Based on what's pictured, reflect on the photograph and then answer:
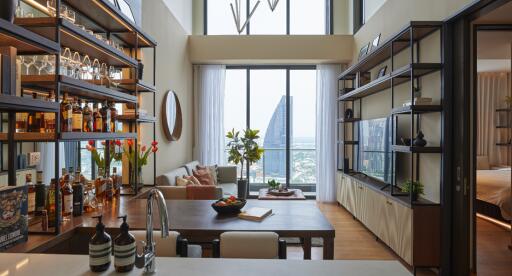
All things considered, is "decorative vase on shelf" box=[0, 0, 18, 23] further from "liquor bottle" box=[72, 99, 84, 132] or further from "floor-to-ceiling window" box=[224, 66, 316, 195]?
"floor-to-ceiling window" box=[224, 66, 316, 195]

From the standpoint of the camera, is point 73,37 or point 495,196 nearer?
point 73,37

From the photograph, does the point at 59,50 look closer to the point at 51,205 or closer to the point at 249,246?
the point at 51,205

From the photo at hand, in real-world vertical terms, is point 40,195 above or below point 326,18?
below

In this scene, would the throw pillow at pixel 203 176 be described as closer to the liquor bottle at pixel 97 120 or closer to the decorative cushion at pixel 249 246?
the liquor bottle at pixel 97 120

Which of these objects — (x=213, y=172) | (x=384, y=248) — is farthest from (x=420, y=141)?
(x=213, y=172)

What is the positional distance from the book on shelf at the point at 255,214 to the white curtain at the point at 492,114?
655 centimetres

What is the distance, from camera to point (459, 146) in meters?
2.81

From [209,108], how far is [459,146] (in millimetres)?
4701

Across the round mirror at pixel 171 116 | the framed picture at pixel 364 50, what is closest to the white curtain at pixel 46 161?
the round mirror at pixel 171 116

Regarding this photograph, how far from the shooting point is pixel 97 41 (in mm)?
2238

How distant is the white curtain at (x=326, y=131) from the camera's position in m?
6.43

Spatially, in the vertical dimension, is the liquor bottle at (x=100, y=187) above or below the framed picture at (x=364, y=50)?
below

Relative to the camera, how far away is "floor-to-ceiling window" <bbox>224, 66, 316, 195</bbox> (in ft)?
22.0

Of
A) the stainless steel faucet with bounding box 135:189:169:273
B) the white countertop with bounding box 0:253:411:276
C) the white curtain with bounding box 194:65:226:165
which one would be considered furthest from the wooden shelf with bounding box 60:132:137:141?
the white curtain with bounding box 194:65:226:165
